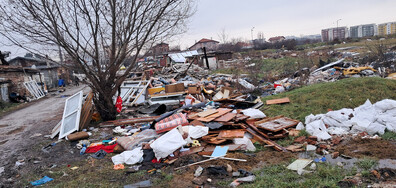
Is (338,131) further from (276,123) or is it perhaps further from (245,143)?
(245,143)

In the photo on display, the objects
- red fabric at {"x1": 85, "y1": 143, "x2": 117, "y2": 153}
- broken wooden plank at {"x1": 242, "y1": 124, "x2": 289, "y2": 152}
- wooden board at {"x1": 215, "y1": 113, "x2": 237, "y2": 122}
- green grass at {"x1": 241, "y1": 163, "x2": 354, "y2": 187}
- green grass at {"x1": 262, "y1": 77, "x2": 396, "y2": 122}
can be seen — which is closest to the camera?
green grass at {"x1": 241, "y1": 163, "x2": 354, "y2": 187}

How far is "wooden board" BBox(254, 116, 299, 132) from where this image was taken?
211 inches

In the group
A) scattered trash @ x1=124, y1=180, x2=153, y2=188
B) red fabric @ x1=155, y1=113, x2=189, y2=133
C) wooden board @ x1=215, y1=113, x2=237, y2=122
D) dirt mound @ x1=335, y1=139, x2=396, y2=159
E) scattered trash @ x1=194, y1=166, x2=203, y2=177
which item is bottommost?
dirt mound @ x1=335, y1=139, x2=396, y2=159

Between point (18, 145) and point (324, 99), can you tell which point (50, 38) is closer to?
point (18, 145)

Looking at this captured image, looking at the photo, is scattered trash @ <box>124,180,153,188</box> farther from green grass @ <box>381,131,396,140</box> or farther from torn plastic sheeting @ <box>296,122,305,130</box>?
green grass @ <box>381,131,396,140</box>

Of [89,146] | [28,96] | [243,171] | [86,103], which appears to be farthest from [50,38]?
[28,96]

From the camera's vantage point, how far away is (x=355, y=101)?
675 cm

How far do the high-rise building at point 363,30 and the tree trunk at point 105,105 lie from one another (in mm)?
72249

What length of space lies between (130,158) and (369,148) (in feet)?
13.4

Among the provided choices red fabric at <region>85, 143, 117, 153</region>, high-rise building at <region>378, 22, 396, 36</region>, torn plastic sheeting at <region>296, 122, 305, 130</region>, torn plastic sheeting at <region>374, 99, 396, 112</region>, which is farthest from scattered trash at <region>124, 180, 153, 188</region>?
high-rise building at <region>378, 22, 396, 36</region>

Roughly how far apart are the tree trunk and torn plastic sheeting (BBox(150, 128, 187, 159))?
3260 mm

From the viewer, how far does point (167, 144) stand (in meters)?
4.48

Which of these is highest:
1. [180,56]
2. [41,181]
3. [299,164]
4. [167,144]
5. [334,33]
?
[180,56]

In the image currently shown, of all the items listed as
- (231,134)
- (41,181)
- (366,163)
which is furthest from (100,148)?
(366,163)
